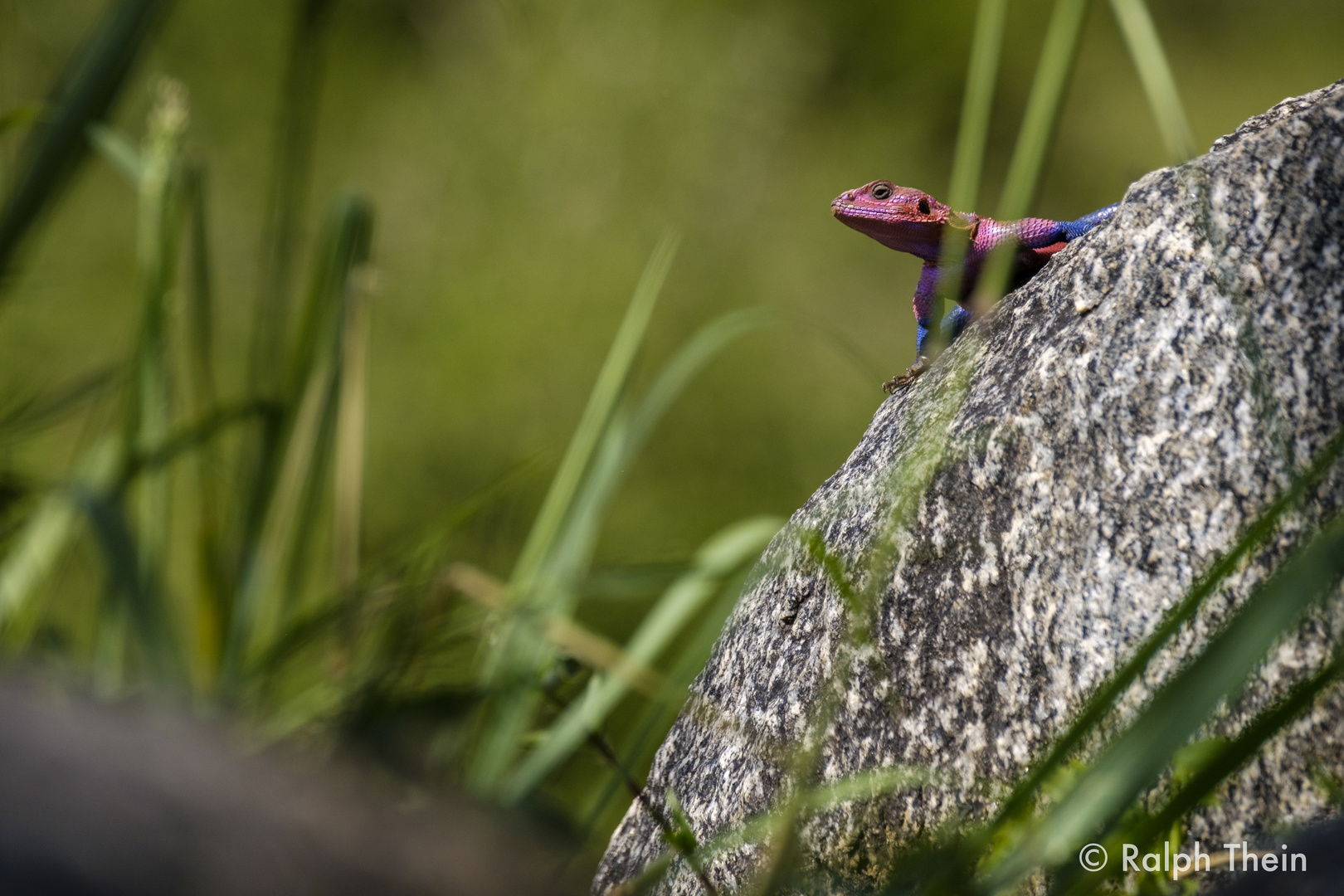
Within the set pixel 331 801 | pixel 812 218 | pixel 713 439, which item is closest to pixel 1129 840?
pixel 331 801

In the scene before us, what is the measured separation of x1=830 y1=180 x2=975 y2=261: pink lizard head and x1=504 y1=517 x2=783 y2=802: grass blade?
34 cm

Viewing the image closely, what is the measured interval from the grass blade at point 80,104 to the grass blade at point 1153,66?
0.47 m

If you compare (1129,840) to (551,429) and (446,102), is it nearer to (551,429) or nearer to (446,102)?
(551,429)

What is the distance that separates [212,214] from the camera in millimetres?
2947

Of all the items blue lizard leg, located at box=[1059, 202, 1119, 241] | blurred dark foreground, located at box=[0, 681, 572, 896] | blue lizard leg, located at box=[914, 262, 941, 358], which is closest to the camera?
blurred dark foreground, located at box=[0, 681, 572, 896]

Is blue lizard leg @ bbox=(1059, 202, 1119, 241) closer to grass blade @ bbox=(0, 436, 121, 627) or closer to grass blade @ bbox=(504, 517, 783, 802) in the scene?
grass blade @ bbox=(504, 517, 783, 802)

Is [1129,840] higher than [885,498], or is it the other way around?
[885,498]

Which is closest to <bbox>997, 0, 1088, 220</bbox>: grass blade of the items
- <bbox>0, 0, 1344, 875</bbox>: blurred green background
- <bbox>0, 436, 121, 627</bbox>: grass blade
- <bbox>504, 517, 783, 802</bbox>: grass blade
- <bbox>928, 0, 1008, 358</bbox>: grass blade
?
<bbox>928, 0, 1008, 358</bbox>: grass blade

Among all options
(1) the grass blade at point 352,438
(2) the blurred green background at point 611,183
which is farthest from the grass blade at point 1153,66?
(2) the blurred green background at point 611,183

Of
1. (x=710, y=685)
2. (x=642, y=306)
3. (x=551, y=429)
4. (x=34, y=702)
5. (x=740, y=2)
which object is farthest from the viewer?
(x=740, y=2)

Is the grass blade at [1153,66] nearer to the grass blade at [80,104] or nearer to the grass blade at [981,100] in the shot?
the grass blade at [981,100]

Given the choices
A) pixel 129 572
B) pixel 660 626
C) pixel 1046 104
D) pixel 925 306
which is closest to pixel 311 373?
pixel 129 572

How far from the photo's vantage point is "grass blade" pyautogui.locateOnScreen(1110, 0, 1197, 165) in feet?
1.66

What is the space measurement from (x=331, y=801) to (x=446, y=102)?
10.7ft
